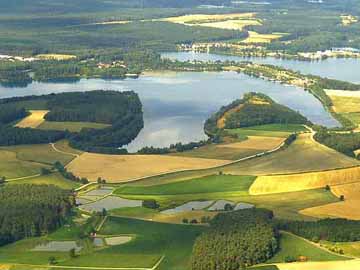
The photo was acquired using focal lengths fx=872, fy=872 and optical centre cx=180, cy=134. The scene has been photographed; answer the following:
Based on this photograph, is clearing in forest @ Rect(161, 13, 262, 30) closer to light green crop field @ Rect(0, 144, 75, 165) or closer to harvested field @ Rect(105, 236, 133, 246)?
light green crop field @ Rect(0, 144, 75, 165)

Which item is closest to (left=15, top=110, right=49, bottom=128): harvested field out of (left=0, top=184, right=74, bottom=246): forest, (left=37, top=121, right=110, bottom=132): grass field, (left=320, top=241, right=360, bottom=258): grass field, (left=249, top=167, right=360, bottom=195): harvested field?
(left=37, top=121, right=110, bottom=132): grass field

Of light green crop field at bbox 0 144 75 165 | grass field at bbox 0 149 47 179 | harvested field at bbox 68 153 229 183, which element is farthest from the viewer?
light green crop field at bbox 0 144 75 165

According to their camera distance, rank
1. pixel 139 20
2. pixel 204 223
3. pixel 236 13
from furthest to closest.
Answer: pixel 236 13, pixel 139 20, pixel 204 223

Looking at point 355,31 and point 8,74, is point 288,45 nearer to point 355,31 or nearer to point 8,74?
point 355,31

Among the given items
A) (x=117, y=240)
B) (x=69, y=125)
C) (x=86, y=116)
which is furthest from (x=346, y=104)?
(x=117, y=240)

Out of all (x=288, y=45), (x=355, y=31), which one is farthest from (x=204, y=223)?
(x=355, y=31)

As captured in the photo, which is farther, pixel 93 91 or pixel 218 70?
pixel 218 70
